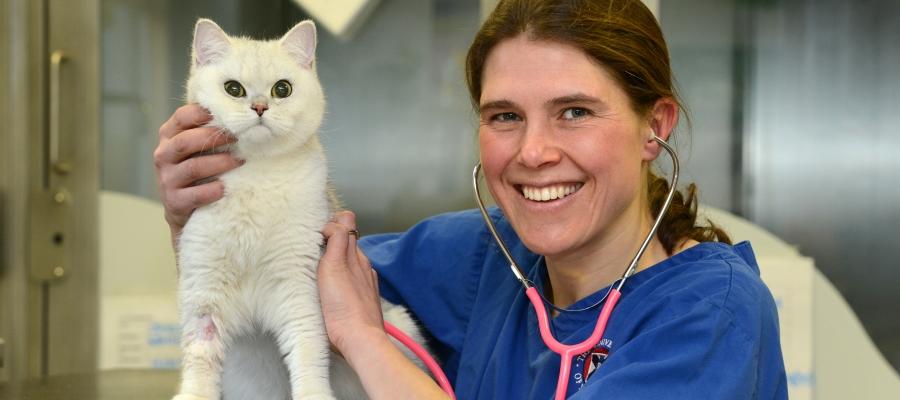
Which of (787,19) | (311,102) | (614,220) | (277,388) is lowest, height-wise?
(277,388)

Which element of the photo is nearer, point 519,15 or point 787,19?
point 519,15

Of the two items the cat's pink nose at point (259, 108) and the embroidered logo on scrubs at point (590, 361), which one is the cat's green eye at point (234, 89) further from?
the embroidered logo on scrubs at point (590, 361)

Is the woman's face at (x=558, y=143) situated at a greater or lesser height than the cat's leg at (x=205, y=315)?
greater

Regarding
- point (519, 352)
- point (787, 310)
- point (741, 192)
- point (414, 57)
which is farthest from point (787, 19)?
point (519, 352)

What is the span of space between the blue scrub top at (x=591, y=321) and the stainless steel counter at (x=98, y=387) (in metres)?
0.42

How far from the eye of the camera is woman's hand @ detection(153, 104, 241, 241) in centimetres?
101

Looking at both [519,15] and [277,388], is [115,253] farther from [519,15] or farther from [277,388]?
[519,15]

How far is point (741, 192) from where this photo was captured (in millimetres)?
2051

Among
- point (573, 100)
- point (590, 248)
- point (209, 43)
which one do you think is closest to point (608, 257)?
point (590, 248)

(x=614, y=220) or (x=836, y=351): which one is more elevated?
(x=614, y=220)

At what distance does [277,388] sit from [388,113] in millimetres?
1147

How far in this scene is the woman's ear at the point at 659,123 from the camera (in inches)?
43.9

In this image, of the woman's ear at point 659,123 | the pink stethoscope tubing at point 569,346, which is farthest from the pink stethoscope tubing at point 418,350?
the woman's ear at point 659,123


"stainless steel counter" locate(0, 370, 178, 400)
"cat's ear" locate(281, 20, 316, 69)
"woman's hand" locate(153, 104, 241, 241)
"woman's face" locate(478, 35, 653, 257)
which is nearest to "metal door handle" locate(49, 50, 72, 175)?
"stainless steel counter" locate(0, 370, 178, 400)
